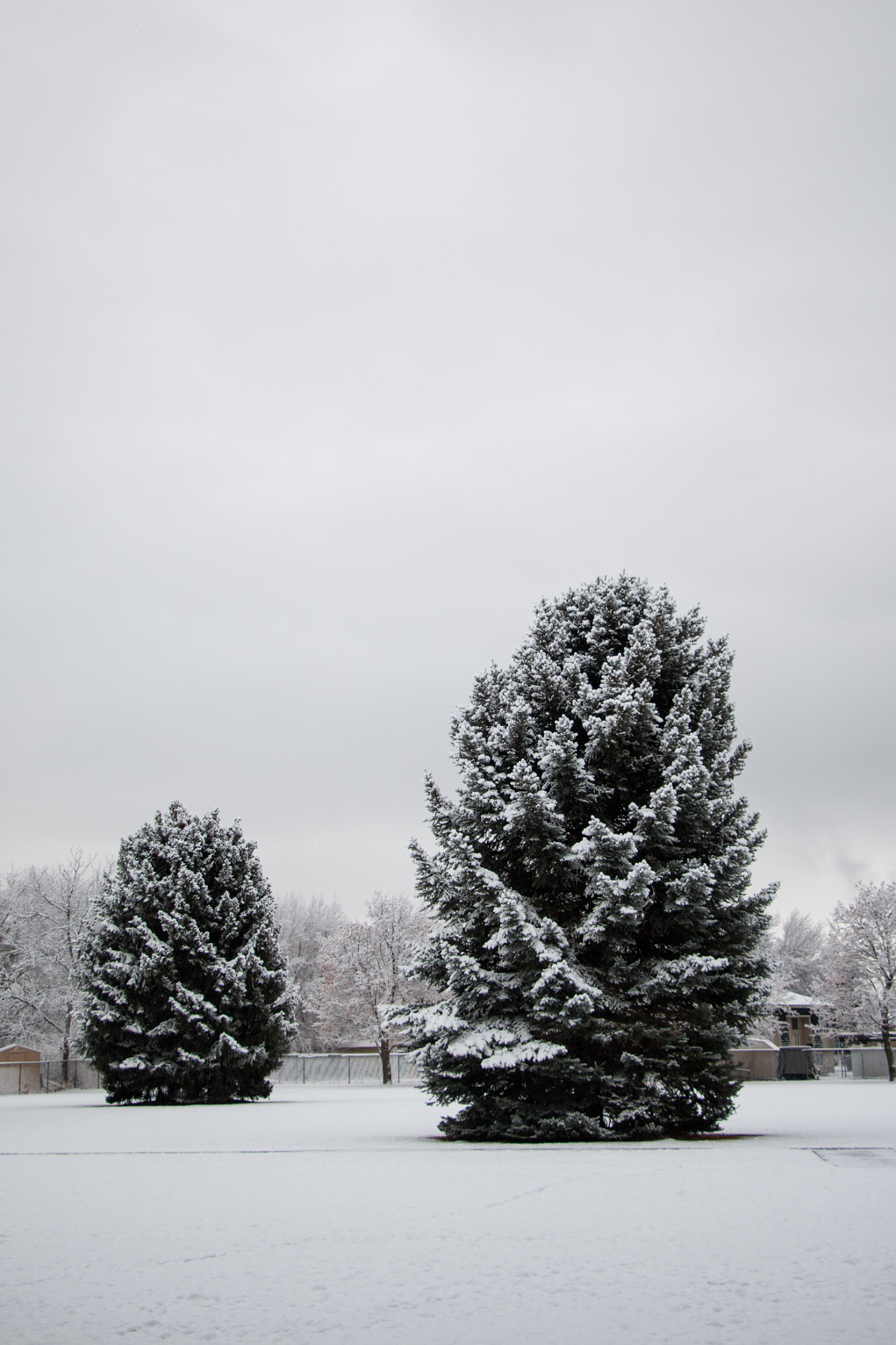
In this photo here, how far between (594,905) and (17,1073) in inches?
1502

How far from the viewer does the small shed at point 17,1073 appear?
1786 inches

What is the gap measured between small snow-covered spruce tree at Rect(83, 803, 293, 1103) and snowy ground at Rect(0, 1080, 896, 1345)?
1617 centimetres

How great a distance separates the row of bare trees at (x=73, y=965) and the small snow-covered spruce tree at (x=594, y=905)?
31.8 m

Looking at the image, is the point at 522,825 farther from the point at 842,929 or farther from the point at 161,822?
the point at 842,929

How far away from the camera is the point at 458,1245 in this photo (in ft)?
24.7

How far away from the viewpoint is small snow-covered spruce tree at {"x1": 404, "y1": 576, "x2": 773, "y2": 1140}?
15.7m

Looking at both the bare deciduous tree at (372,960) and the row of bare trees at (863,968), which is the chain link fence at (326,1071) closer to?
the bare deciduous tree at (372,960)

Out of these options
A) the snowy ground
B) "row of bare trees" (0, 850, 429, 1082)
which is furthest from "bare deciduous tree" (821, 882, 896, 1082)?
the snowy ground

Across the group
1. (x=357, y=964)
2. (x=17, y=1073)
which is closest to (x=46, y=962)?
(x=17, y=1073)

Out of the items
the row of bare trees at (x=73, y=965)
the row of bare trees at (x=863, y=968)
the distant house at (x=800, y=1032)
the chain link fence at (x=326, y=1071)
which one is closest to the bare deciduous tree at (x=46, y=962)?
the row of bare trees at (x=73, y=965)

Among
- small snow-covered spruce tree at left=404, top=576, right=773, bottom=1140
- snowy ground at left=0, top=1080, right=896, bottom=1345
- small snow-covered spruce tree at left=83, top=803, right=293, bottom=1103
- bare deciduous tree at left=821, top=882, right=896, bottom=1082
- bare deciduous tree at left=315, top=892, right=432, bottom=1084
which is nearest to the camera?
snowy ground at left=0, top=1080, right=896, bottom=1345

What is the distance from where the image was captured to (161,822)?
114 ft

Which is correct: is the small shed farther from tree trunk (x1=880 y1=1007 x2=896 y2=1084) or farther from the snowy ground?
tree trunk (x1=880 y1=1007 x2=896 y2=1084)

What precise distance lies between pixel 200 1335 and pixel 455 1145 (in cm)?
1143
